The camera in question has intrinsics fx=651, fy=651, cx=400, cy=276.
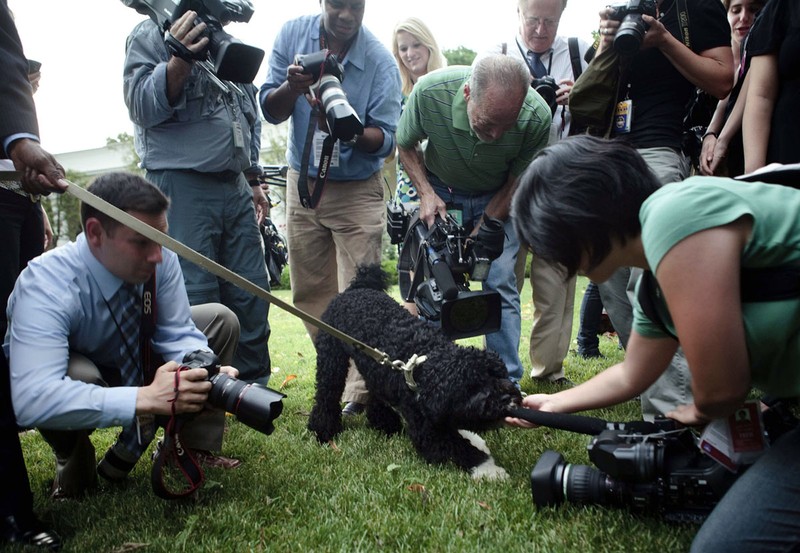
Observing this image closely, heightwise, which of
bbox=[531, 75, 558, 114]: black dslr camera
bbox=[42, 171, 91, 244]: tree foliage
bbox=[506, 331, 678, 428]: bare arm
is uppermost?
bbox=[531, 75, 558, 114]: black dslr camera

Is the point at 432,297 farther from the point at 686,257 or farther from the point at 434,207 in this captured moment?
the point at 686,257

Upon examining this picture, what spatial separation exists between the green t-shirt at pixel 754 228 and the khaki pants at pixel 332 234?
8.08ft

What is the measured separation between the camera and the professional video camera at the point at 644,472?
1.95 m

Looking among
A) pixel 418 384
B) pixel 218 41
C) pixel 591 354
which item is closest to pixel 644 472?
pixel 418 384

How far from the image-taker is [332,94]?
354cm

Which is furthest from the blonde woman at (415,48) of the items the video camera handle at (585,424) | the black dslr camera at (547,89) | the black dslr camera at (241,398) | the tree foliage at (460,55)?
the tree foliage at (460,55)

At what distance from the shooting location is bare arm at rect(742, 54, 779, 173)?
2822 mm

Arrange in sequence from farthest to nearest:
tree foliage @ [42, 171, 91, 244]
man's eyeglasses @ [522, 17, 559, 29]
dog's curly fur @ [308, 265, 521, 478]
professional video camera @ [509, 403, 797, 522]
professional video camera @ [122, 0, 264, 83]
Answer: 1. tree foliage @ [42, 171, 91, 244]
2. man's eyeglasses @ [522, 17, 559, 29]
3. professional video camera @ [122, 0, 264, 83]
4. dog's curly fur @ [308, 265, 521, 478]
5. professional video camera @ [509, 403, 797, 522]

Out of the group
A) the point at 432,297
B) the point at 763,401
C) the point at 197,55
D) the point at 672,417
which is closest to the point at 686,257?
the point at 672,417

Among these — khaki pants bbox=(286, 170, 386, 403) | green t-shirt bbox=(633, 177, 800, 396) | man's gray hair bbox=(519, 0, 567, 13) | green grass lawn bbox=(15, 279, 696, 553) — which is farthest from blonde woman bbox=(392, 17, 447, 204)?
green t-shirt bbox=(633, 177, 800, 396)

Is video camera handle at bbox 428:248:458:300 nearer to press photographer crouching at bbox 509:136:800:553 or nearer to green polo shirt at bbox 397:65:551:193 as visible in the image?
green polo shirt at bbox 397:65:551:193

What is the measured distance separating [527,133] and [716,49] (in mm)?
1033

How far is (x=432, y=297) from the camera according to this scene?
3.38 meters

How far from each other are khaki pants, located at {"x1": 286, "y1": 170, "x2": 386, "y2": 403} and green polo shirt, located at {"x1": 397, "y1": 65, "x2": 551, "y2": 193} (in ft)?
1.57
